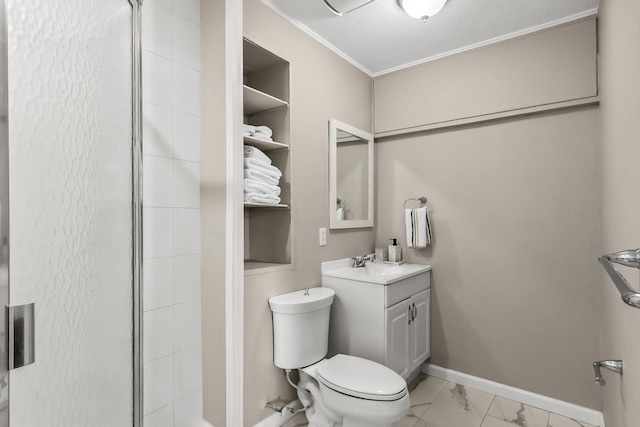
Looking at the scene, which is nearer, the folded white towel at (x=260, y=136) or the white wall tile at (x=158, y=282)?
the white wall tile at (x=158, y=282)

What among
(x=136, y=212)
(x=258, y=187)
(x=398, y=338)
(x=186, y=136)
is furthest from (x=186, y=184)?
(x=398, y=338)

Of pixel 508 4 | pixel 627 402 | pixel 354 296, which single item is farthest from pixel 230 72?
pixel 627 402

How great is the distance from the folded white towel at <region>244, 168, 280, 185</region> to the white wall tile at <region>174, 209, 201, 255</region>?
32 centimetres

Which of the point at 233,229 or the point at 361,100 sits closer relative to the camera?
the point at 233,229

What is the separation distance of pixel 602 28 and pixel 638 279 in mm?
1485

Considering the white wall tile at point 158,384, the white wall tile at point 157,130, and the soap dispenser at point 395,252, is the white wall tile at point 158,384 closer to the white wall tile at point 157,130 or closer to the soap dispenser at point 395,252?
the white wall tile at point 157,130

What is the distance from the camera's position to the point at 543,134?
1.96 metres

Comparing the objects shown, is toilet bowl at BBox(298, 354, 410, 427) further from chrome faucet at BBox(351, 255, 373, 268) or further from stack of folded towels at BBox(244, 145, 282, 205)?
stack of folded towels at BBox(244, 145, 282, 205)

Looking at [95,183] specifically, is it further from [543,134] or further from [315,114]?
[543,134]

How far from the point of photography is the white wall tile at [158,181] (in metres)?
1.41

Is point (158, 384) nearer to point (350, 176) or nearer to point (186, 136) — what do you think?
point (186, 136)

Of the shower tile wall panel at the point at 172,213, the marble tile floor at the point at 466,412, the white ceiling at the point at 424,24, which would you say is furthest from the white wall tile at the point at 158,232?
the white ceiling at the point at 424,24

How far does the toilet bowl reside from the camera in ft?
4.44

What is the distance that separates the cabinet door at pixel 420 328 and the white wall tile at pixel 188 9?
2065 mm
